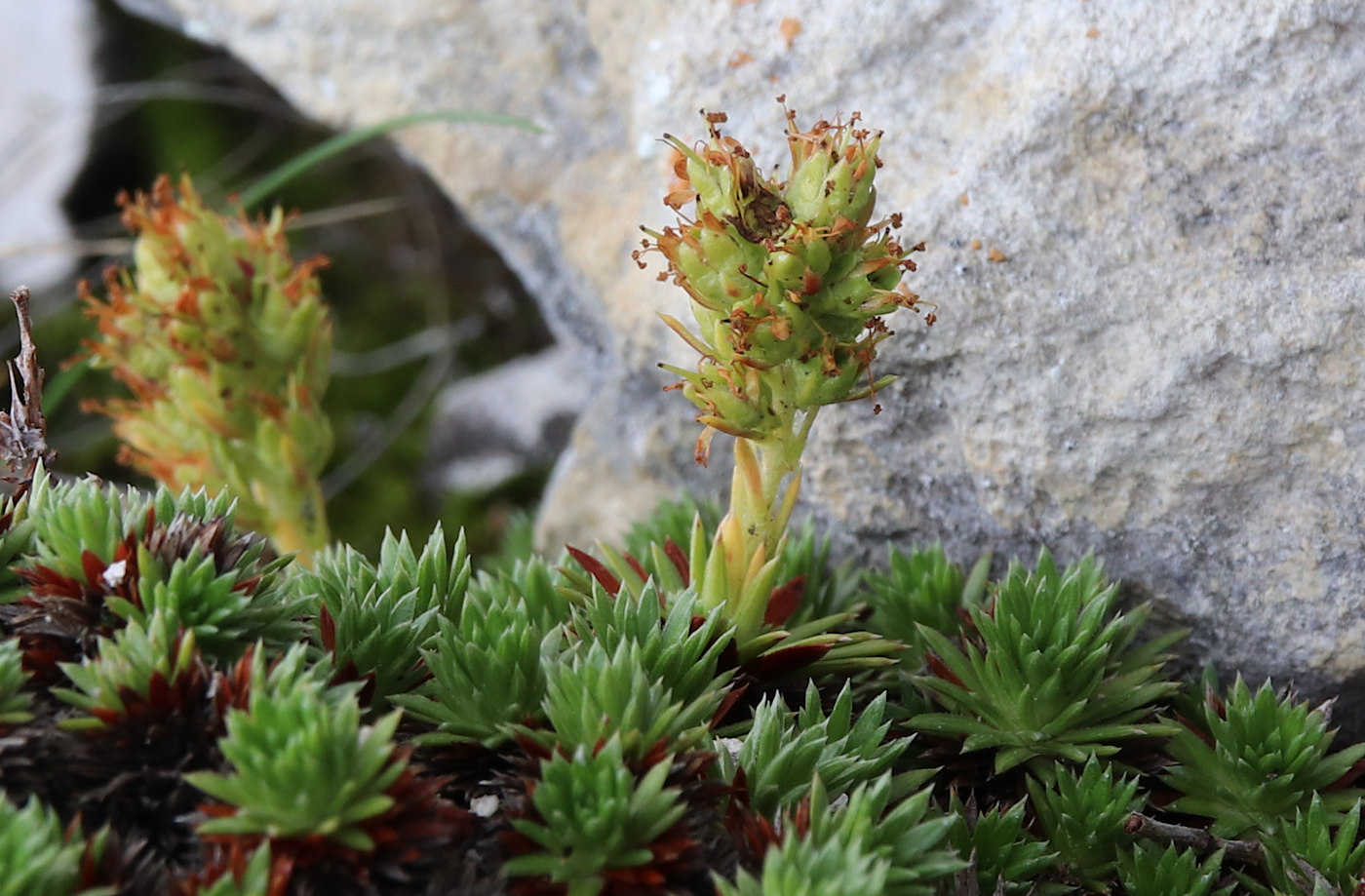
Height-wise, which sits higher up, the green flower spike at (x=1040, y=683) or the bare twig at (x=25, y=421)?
the bare twig at (x=25, y=421)

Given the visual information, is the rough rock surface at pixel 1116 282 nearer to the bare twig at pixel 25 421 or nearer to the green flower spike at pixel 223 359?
the green flower spike at pixel 223 359

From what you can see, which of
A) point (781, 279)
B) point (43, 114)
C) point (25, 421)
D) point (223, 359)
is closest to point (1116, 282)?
point (781, 279)

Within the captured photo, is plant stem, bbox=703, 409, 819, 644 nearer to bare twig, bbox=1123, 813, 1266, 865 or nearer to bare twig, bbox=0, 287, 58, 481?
bare twig, bbox=1123, 813, 1266, 865

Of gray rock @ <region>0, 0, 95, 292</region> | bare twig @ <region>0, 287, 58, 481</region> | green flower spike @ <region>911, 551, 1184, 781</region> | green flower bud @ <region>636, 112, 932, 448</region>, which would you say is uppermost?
gray rock @ <region>0, 0, 95, 292</region>

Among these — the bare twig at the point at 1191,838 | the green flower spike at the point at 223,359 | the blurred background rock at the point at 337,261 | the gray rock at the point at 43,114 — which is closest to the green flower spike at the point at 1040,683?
the bare twig at the point at 1191,838

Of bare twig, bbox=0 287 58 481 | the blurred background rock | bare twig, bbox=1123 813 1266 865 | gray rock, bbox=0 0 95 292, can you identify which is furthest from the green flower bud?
gray rock, bbox=0 0 95 292

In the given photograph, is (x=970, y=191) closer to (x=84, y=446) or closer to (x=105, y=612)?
(x=105, y=612)

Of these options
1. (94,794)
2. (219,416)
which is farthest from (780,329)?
(219,416)
